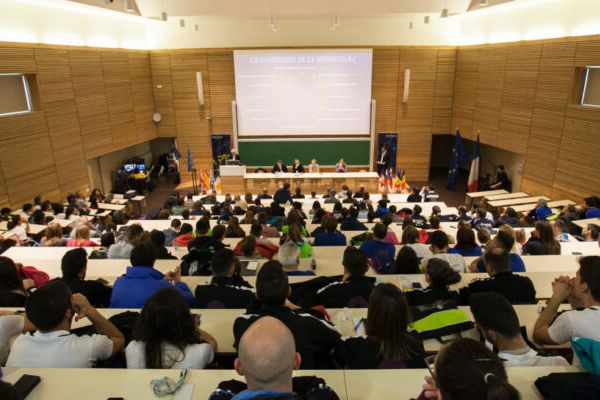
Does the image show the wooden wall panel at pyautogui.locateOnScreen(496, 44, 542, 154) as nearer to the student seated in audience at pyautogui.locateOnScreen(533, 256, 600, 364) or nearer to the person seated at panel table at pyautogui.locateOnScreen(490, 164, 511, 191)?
the person seated at panel table at pyautogui.locateOnScreen(490, 164, 511, 191)

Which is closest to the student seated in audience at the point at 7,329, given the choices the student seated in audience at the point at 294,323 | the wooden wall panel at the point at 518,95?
the student seated in audience at the point at 294,323

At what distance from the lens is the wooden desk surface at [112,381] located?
7.05 feet

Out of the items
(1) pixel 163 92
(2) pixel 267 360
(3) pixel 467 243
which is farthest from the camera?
(1) pixel 163 92

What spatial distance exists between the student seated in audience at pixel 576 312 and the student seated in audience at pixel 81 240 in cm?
640

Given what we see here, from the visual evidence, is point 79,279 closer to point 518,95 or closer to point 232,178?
point 232,178

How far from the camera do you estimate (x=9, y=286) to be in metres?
3.53

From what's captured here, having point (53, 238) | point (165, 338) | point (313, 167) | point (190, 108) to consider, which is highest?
point (190, 108)

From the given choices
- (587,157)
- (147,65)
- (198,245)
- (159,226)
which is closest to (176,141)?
(147,65)

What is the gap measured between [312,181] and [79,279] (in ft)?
32.6

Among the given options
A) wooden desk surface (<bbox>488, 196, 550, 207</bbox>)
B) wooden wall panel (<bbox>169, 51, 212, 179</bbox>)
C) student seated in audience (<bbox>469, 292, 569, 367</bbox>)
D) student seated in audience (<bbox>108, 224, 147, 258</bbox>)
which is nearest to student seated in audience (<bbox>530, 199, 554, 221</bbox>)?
wooden desk surface (<bbox>488, 196, 550, 207</bbox>)

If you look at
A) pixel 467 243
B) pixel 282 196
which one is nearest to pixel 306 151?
pixel 282 196

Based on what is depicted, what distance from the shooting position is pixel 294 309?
2.86 meters

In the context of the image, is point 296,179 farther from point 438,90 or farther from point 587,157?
point 587,157

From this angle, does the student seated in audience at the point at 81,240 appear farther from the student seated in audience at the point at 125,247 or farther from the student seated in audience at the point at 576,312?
the student seated in audience at the point at 576,312
